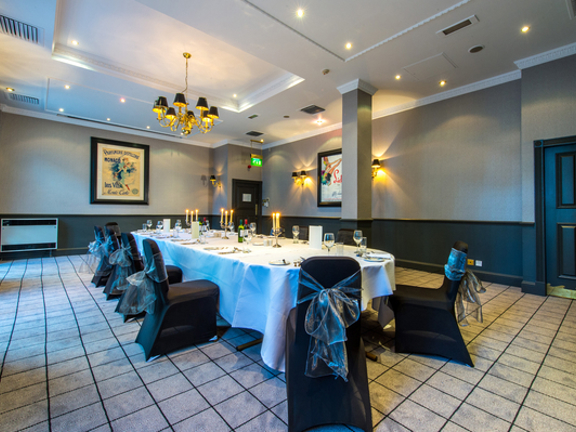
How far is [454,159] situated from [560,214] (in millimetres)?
1727

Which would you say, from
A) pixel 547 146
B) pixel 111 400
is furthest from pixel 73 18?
pixel 547 146

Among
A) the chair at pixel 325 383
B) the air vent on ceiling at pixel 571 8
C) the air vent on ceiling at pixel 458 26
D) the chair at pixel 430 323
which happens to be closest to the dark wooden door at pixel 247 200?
the air vent on ceiling at pixel 458 26

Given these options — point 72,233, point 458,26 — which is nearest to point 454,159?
point 458,26

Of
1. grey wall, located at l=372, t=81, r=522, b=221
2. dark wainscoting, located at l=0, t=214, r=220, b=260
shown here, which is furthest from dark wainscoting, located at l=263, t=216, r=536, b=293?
dark wainscoting, located at l=0, t=214, r=220, b=260

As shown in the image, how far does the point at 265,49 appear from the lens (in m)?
3.80

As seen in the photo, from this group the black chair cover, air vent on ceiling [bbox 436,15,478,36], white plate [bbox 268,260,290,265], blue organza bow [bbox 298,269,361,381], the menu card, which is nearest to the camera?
blue organza bow [bbox 298,269,361,381]

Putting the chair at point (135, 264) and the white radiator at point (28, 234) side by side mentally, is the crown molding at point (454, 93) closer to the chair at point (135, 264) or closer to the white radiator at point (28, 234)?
the chair at point (135, 264)

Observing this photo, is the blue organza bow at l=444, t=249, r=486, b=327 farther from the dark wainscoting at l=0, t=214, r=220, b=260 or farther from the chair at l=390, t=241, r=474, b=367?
the dark wainscoting at l=0, t=214, r=220, b=260

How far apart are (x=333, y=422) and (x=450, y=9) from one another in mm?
4044

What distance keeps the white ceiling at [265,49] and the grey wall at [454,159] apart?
365 mm

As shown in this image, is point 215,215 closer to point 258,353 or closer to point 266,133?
point 266,133

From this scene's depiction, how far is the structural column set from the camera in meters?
4.67

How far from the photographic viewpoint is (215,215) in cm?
930

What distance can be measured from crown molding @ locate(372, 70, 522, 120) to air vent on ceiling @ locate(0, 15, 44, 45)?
5838mm
